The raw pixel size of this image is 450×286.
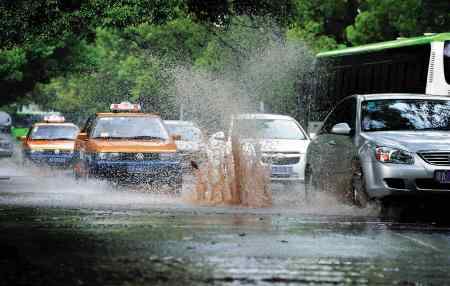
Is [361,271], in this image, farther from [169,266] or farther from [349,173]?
[349,173]

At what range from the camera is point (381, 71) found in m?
27.3

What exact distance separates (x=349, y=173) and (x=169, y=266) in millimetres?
6730

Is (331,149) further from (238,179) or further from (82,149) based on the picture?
(82,149)

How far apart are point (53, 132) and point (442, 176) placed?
767 inches

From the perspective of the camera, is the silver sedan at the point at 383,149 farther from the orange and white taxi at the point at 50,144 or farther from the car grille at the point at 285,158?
the orange and white taxi at the point at 50,144

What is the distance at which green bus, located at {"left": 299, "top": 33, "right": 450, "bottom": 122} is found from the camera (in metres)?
24.5

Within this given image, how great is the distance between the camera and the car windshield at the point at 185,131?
1059 inches

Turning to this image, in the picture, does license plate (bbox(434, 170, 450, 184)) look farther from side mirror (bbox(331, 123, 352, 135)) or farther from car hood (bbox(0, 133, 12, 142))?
car hood (bbox(0, 133, 12, 142))

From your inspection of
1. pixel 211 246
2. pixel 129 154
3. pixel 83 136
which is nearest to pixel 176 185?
pixel 129 154

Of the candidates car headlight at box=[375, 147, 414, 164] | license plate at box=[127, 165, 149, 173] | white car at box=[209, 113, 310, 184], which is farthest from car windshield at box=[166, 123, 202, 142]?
car headlight at box=[375, 147, 414, 164]

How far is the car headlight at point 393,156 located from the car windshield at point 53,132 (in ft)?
60.0

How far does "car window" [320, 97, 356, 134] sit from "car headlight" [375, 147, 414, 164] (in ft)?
3.89

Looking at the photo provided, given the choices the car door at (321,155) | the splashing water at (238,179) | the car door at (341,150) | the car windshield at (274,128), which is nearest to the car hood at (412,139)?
the car door at (341,150)

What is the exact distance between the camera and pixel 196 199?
57.4ft
